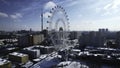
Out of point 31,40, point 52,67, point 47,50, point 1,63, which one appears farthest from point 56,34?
Answer: point 31,40

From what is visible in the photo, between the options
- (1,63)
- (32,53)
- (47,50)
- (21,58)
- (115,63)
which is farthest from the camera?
(47,50)

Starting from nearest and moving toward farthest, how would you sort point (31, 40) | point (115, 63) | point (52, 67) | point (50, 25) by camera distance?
point (52, 67), point (50, 25), point (115, 63), point (31, 40)

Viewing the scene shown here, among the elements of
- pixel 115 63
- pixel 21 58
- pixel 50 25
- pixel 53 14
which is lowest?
pixel 115 63

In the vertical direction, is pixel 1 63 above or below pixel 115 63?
above

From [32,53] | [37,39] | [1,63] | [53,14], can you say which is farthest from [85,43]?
[1,63]

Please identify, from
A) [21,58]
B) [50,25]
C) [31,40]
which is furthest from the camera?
[31,40]

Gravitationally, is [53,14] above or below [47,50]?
above

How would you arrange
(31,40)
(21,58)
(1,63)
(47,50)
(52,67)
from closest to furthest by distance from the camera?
(1,63) < (52,67) < (21,58) < (47,50) < (31,40)

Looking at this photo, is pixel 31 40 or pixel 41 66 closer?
pixel 41 66

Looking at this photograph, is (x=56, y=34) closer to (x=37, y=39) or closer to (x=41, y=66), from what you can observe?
(x=41, y=66)

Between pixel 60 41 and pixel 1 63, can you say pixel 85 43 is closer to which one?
pixel 60 41
